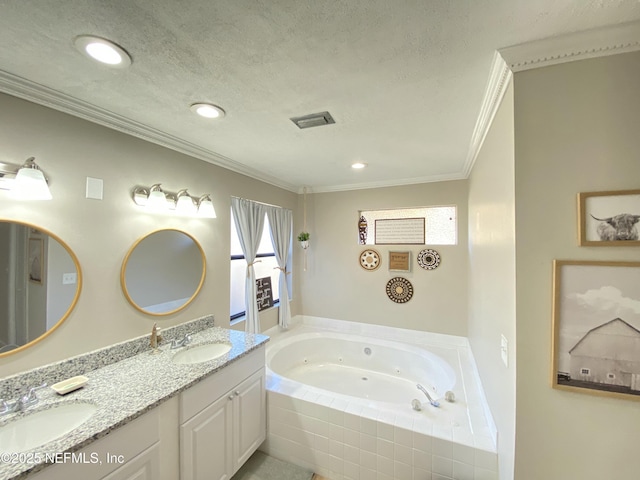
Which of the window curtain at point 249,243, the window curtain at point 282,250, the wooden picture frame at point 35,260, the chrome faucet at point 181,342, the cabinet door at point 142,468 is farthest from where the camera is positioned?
the window curtain at point 282,250

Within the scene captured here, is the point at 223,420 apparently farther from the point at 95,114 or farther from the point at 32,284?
the point at 95,114

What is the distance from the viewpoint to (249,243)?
9.30 ft

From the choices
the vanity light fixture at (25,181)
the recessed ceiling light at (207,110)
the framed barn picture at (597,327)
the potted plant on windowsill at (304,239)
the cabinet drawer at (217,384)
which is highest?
the recessed ceiling light at (207,110)

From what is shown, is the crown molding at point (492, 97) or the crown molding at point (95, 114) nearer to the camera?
the crown molding at point (492, 97)

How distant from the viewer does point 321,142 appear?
2012 mm

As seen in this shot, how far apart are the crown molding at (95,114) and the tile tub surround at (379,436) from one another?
210 cm

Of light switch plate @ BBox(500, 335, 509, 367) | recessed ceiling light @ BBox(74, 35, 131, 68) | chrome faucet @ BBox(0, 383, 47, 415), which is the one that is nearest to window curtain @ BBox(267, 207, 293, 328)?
recessed ceiling light @ BBox(74, 35, 131, 68)

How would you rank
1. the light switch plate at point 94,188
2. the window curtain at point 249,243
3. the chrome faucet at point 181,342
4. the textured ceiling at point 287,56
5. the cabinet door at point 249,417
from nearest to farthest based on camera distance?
1. the textured ceiling at point 287,56
2. the light switch plate at point 94,188
3. the cabinet door at point 249,417
4. the chrome faucet at point 181,342
5. the window curtain at point 249,243

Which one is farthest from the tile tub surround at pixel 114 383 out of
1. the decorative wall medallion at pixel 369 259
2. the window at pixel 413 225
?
the window at pixel 413 225

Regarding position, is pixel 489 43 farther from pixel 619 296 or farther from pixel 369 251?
pixel 369 251

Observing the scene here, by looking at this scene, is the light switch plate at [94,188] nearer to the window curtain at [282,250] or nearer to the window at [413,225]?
the window curtain at [282,250]

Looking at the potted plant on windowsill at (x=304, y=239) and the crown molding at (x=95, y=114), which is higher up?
the crown molding at (x=95, y=114)

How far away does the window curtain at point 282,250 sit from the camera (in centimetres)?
334

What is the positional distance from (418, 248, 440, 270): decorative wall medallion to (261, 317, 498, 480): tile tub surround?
49.0 inches
